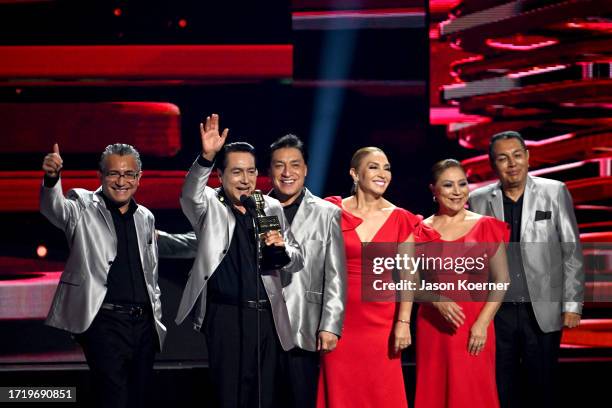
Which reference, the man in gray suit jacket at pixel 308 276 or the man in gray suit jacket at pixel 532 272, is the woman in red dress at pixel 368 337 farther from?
the man in gray suit jacket at pixel 532 272

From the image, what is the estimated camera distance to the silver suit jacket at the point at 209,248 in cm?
371

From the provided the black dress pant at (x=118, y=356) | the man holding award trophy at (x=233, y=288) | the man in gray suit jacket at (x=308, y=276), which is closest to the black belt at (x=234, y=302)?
the man holding award trophy at (x=233, y=288)

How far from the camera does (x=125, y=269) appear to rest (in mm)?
3900

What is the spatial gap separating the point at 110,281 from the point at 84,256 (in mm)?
155

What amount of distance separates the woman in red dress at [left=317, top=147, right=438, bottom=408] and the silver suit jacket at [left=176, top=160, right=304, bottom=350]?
340mm

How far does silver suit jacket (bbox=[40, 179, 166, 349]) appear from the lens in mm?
3781

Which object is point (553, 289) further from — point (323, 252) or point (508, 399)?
point (323, 252)

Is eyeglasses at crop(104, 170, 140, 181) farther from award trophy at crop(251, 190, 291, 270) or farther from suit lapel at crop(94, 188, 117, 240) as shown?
award trophy at crop(251, 190, 291, 270)

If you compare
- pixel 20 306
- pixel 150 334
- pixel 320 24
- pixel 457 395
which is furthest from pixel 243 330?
pixel 320 24

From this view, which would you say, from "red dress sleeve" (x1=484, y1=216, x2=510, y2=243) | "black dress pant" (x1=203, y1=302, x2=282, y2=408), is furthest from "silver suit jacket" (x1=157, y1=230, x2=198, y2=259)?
"red dress sleeve" (x1=484, y1=216, x2=510, y2=243)

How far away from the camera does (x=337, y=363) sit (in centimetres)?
404

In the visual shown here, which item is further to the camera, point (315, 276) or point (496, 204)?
point (496, 204)

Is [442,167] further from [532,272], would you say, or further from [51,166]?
[51,166]

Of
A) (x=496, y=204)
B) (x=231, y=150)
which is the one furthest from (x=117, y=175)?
(x=496, y=204)
